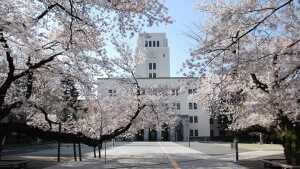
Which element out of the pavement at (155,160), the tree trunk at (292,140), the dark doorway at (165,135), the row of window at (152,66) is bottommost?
the dark doorway at (165,135)

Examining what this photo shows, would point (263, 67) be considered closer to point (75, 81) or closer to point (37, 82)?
point (75, 81)

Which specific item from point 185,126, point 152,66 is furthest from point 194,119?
point 152,66

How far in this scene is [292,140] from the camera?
11.4 metres

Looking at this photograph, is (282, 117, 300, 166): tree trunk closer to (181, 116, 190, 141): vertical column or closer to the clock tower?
(181, 116, 190, 141): vertical column

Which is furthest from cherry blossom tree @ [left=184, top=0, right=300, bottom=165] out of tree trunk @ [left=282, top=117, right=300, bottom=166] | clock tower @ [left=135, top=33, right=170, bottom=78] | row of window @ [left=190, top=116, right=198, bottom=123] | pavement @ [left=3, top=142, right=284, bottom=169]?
clock tower @ [left=135, top=33, right=170, bottom=78]

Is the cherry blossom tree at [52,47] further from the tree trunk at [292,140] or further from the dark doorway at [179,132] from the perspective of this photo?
the dark doorway at [179,132]

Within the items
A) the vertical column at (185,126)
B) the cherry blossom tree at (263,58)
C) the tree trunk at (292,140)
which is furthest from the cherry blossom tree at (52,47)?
the vertical column at (185,126)

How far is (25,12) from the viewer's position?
9438mm

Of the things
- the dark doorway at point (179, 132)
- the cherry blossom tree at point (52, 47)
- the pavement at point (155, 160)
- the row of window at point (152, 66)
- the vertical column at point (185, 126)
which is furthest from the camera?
the row of window at point (152, 66)

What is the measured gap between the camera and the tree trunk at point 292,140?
36.8ft

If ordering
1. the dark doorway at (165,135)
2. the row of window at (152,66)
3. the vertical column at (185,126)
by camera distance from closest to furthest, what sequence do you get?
the vertical column at (185,126), the dark doorway at (165,135), the row of window at (152,66)

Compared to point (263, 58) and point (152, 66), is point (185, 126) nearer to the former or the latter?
point (152, 66)

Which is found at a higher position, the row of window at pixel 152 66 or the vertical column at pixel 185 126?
the row of window at pixel 152 66

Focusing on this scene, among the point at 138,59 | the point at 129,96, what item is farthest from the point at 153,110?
the point at 138,59
